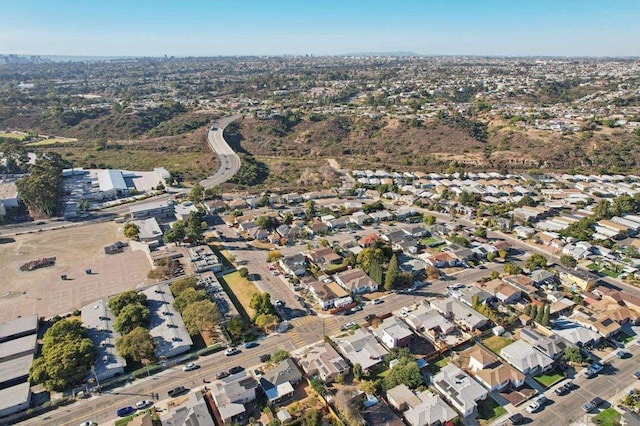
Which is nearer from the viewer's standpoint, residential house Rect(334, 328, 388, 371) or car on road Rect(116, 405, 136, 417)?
car on road Rect(116, 405, 136, 417)

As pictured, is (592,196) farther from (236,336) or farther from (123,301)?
(123,301)

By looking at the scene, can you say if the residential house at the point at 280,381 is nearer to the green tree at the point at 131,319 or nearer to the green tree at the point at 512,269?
the green tree at the point at 131,319

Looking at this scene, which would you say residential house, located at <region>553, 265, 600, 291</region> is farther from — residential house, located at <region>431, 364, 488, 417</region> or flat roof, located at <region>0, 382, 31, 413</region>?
flat roof, located at <region>0, 382, 31, 413</region>

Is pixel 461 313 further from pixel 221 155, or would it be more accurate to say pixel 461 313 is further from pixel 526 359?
pixel 221 155

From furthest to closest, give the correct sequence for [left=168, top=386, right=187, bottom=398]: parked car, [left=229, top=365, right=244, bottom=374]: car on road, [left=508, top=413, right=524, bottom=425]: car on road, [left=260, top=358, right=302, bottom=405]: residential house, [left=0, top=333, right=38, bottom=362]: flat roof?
1. [left=0, top=333, right=38, bottom=362]: flat roof
2. [left=229, top=365, right=244, bottom=374]: car on road
3. [left=168, top=386, right=187, bottom=398]: parked car
4. [left=260, top=358, right=302, bottom=405]: residential house
5. [left=508, top=413, right=524, bottom=425]: car on road

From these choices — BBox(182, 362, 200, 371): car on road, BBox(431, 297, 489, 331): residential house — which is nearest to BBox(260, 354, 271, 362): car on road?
BBox(182, 362, 200, 371): car on road

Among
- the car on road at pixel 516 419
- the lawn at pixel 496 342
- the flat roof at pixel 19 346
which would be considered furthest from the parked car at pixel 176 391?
the lawn at pixel 496 342
